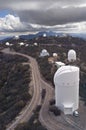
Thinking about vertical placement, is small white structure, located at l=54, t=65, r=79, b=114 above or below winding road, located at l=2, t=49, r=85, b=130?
above

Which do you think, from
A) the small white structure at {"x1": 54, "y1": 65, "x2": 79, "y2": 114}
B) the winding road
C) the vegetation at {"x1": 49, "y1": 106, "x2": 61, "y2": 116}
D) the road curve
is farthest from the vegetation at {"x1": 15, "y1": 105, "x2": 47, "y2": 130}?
the small white structure at {"x1": 54, "y1": 65, "x2": 79, "y2": 114}

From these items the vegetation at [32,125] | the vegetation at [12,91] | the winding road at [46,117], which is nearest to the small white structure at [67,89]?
the winding road at [46,117]

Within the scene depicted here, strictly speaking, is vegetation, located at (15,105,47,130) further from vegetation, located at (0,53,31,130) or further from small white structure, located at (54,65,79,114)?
small white structure, located at (54,65,79,114)

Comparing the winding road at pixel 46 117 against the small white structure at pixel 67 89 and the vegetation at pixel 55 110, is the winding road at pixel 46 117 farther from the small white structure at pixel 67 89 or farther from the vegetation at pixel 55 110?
the small white structure at pixel 67 89

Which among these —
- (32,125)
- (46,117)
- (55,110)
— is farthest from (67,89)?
Result: (32,125)

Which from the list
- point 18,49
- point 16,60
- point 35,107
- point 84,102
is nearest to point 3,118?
point 35,107

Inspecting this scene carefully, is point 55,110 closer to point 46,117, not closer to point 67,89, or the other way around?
point 46,117

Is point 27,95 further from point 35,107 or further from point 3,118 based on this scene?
point 3,118

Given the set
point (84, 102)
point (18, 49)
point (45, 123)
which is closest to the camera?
point (45, 123)
